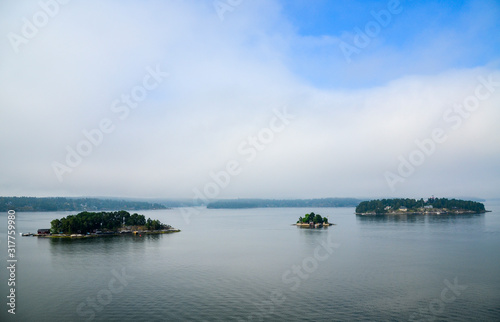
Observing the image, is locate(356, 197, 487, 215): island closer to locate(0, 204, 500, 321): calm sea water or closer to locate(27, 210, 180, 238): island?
locate(0, 204, 500, 321): calm sea water

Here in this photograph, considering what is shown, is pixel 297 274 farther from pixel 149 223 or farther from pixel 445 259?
pixel 149 223

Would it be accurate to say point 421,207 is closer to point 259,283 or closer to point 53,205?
point 259,283

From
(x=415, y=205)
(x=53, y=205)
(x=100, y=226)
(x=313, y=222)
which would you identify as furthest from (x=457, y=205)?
(x=53, y=205)

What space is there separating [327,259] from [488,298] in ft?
35.6

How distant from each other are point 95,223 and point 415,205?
78.0 meters

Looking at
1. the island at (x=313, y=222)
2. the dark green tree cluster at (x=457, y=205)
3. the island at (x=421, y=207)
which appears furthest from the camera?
the dark green tree cluster at (x=457, y=205)

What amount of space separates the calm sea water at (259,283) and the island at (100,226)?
9.65 meters

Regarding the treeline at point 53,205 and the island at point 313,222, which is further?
the treeline at point 53,205

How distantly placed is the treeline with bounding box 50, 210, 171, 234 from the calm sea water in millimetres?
9774

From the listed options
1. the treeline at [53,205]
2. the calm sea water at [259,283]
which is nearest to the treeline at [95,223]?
the calm sea water at [259,283]

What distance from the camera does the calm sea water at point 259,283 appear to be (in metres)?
13.4

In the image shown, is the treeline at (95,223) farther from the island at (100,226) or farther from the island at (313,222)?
the island at (313,222)

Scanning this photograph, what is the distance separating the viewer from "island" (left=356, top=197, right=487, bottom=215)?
85.6m

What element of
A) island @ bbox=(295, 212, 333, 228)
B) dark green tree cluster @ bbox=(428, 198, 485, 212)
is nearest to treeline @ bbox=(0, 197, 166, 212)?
island @ bbox=(295, 212, 333, 228)
